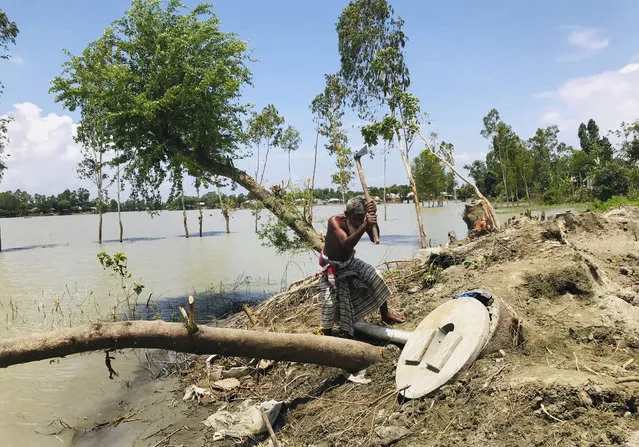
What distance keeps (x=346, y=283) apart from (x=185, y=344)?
6.01ft

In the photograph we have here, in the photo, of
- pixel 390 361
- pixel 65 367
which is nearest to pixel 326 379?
pixel 390 361

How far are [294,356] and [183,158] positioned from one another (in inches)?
254

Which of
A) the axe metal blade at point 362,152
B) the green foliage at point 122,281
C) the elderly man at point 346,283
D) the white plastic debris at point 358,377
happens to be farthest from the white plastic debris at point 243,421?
the axe metal blade at point 362,152

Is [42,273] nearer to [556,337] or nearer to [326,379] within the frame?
[326,379]

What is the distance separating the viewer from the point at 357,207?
4777 millimetres

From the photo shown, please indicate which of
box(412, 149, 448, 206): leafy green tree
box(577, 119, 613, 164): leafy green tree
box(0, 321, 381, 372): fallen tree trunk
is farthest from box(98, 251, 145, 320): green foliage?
box(412, 149, 448, 206): leafy green tree

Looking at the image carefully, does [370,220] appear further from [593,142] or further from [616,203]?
[593,142]

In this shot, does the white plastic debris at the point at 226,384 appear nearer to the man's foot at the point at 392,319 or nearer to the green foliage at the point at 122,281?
the green foliage at the point at 122,281

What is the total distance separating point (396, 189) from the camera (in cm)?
10288

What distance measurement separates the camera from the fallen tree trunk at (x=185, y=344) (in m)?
3.53

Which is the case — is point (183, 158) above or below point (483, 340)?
above

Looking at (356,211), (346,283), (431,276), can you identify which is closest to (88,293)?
(431,276)

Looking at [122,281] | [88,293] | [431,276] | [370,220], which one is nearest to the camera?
[370,220]

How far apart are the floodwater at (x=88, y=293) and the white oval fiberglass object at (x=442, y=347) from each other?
3789 mm
